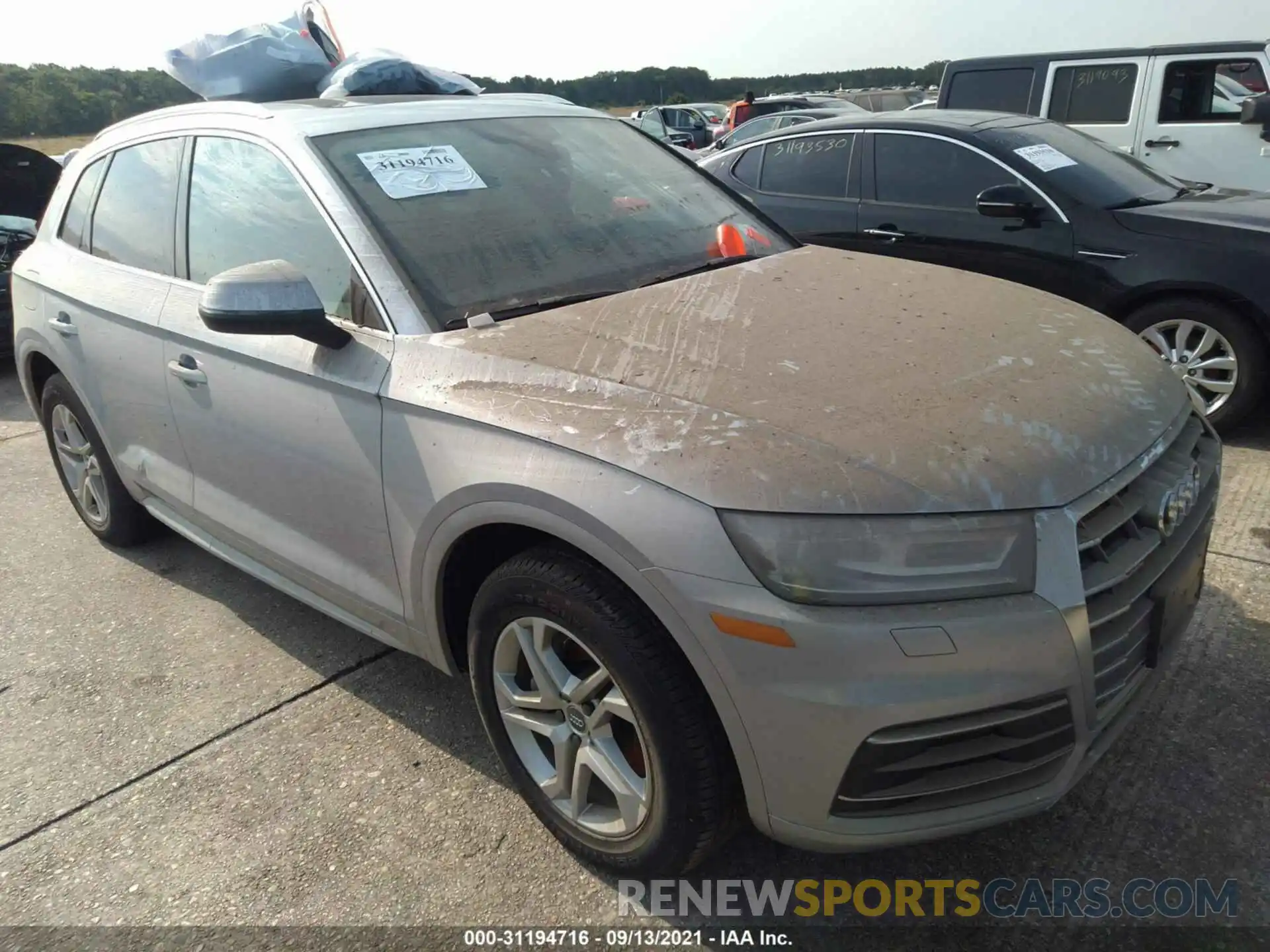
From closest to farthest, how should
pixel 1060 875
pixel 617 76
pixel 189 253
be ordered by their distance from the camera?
pixel 1060 875
pixel 189 253
pixel 617 76

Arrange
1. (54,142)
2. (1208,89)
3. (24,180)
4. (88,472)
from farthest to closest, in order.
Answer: (54,142)
(24,180)
(1208,89)
(88,472)

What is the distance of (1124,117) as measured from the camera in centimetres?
769

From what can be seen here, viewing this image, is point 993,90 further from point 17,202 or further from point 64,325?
point 17,202

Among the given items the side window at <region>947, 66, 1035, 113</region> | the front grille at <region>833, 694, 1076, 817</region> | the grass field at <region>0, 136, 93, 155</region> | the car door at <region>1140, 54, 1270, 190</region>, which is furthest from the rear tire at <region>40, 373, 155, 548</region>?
the grass field at <region>0, 136, 93, 155</region>

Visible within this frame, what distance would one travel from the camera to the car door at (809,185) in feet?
18.6

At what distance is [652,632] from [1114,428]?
3.49 feet

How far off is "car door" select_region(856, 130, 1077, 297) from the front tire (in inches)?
153

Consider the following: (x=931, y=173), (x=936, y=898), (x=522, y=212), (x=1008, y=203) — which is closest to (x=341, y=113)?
(x=522, y=212)

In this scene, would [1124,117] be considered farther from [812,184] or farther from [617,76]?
[617,76]

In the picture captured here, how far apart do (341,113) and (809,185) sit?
12.1 ft

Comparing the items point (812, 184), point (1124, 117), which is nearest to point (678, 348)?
point (812, 184)

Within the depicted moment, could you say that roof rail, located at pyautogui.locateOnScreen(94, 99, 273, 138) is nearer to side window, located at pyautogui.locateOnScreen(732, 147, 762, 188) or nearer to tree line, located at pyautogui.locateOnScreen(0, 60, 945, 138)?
tree line, located at pyautogui.locateOnScreen(0, 60, 945, 138)

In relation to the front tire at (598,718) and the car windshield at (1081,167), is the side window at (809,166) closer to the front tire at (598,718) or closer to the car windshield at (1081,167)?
the car windshield at (1081,167)

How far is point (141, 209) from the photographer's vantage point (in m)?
3.30
